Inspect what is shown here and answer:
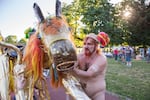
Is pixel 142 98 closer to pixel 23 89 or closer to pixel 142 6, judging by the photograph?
pixel 23 89

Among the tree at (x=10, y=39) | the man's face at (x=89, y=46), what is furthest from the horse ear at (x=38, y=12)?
the tree at (x=10, y=39)

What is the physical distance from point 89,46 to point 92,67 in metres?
0.19

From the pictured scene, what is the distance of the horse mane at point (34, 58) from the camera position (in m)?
2.54

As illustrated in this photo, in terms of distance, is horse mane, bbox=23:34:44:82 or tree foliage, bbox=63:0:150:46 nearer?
horse mane, bbox=23:34:44:82

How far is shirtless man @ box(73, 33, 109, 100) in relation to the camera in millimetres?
2775

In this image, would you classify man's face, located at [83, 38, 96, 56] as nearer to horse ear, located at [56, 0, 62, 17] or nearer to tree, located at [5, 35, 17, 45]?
horse ear, located at [56, 0, 62, 17]

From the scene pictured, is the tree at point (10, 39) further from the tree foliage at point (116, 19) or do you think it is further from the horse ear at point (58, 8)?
the tree foliage at point (116, 19)

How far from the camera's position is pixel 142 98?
22.4 ft

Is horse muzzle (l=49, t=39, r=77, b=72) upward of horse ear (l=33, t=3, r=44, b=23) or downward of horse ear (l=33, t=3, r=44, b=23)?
downward

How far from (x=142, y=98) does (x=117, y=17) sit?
25.9 meters

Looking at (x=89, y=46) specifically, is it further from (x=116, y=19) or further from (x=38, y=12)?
(x=116, y=19)

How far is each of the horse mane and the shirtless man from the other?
39 cm

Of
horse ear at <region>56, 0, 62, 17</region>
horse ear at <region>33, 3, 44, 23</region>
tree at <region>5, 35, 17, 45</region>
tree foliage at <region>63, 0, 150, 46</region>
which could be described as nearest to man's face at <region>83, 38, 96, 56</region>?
horse ear at <region>56, 0, 62, 17</region>

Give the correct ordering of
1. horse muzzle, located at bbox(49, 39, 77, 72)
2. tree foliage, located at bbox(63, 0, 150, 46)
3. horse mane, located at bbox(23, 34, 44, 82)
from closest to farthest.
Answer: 1. horse muzzle, located at bbox(49, 39, 77, 72)
2. horse mane, located at bbox(23, 34, 44, 82)
3. tree foliage, located at bbox(63, 0, 150, 46)
